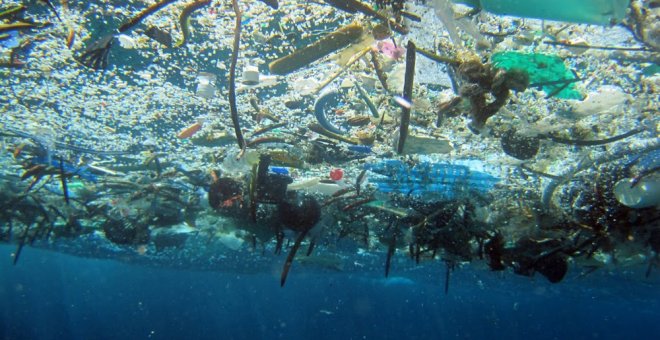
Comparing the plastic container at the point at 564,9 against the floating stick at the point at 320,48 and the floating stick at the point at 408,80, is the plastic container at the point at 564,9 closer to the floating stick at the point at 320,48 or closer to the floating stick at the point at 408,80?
the floating stick at the point at 408,80

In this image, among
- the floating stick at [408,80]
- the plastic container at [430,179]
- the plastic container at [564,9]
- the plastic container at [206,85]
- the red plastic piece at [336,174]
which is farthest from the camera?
the red plastic piece at [336,174]

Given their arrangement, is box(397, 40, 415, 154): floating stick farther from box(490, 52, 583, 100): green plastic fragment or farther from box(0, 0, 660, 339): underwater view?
box(490, 52, 583, 100): green plastic fragment

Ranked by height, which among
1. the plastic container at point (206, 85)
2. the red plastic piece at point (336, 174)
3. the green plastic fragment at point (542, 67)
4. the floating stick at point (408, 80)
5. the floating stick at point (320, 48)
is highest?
the green plastic fragment at point (542, 67)

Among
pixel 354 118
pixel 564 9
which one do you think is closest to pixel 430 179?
pixel 354 118

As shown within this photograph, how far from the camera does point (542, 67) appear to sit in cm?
439

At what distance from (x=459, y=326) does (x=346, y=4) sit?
160m

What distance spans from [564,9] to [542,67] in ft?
4.89

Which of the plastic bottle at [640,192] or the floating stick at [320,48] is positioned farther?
the plastic bottle at [640,192]

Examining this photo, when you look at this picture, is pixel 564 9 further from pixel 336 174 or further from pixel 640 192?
pixel 336 174

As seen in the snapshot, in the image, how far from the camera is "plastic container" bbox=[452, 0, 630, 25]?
2.98 m

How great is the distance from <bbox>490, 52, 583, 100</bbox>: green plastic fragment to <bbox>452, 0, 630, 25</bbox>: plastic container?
0.98 meters

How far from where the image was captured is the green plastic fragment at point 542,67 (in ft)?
14.0

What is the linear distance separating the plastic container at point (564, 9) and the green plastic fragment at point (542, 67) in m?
0.98

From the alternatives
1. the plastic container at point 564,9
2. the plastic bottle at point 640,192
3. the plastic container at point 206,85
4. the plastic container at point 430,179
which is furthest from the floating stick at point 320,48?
the plastic bottle at point 640,192
